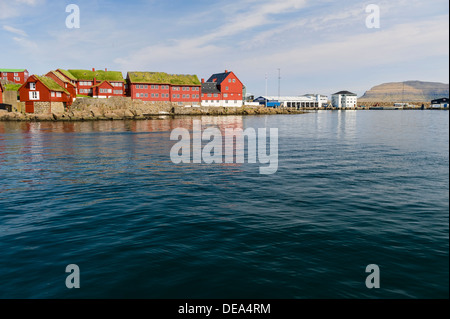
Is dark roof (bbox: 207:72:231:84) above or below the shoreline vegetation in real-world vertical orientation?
above

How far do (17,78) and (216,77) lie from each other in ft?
256

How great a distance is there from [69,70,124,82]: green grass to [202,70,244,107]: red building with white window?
1236 inches

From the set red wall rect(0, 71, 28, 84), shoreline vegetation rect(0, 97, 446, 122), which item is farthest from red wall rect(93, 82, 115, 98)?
red wall rect(0, 71, 28, 84)

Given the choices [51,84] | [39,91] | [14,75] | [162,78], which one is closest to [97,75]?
[51,84]

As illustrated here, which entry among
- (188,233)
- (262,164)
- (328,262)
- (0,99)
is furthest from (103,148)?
(0,99)

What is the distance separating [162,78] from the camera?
109188mm

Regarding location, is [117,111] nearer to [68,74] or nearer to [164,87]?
[68,74]

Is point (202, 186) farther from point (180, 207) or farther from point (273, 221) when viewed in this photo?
point (273, 221)

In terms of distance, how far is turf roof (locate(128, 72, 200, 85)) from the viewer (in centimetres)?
10436

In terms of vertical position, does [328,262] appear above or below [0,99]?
below

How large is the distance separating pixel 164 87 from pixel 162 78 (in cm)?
400

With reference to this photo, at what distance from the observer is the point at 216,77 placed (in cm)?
12838

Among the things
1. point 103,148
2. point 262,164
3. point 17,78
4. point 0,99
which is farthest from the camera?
point 17,78

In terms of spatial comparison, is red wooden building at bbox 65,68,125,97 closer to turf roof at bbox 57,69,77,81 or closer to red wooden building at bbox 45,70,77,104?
turf roof at bbox 57,69,77,81
